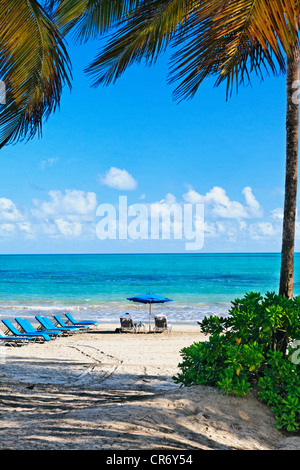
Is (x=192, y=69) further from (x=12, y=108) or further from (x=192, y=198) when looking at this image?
(x=192, y=198)

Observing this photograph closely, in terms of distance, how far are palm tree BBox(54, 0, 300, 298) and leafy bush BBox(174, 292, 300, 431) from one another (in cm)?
87

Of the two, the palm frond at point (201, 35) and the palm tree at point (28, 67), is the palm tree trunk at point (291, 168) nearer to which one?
the palm frond at point (201, 35)

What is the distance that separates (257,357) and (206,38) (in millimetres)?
3308

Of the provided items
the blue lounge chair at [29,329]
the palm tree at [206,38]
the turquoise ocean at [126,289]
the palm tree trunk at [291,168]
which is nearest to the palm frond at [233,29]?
the palm tree at [206,38]

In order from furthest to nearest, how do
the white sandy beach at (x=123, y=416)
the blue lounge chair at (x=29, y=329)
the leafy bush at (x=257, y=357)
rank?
the blue lounge chair at (x=29, y=329) → the leafy bush at (x=257, y=357) → the white sandy beach at (x=123, y=416)

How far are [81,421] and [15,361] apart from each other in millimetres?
5222

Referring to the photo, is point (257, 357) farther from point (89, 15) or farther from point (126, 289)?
point (126, 289)

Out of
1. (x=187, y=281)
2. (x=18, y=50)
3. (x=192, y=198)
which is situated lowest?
(x=187, y=281)

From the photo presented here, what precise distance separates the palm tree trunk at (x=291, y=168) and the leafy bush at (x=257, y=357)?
2.92 ft

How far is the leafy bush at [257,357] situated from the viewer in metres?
4.64

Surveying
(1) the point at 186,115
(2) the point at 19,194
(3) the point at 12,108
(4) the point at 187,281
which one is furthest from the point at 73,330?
(2) the point at 19,194

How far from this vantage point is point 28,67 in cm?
541

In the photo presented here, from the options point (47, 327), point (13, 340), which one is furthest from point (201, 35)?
point (47, 327)

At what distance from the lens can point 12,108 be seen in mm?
5582
